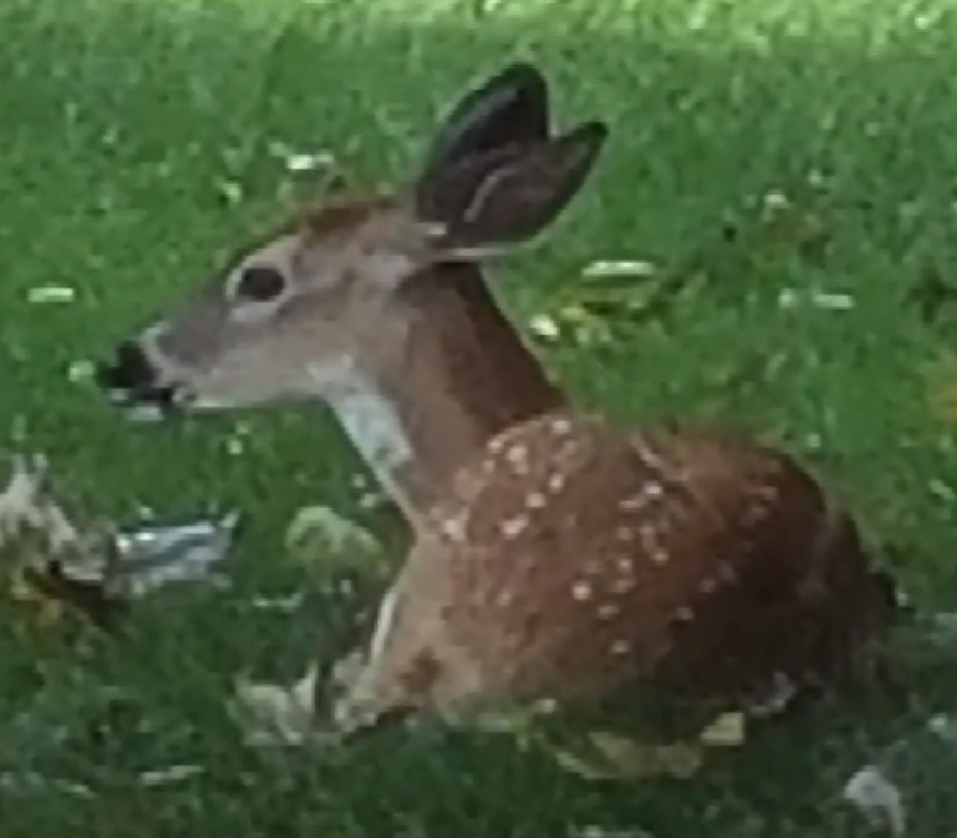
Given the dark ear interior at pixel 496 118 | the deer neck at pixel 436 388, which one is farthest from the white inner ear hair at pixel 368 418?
the dark ear interior at pixel 496 118

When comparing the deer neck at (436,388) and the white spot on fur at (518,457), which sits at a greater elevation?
the deer neck at (436,388)

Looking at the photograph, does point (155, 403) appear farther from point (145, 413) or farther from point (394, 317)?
point (394, 317)

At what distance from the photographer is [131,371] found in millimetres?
1405

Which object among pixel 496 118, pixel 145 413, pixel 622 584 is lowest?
pixel 622 584

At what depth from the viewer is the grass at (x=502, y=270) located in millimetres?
1393

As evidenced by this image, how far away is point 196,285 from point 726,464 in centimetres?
29

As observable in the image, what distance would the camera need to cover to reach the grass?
139 centimetres

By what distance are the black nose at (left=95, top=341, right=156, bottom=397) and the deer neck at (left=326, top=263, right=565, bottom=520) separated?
0.31ft

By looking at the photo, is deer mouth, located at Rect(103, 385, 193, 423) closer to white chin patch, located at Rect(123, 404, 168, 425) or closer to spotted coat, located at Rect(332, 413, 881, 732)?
white chin patch, located at Rect(123, 404, 168, 425)

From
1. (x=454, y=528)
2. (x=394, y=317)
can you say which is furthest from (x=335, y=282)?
(x=454, y=528)

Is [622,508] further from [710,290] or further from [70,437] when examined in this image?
[70,437]

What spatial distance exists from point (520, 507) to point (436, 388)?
8 centimetres

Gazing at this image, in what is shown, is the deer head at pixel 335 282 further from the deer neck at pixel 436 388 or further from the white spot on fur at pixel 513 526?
the white spot on fur at pixel 513 526

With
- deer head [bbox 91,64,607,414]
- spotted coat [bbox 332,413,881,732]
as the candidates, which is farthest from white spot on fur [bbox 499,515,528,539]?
deer head [bbox 91,64,607,414]
